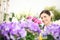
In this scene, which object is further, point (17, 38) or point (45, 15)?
point (45, 15)

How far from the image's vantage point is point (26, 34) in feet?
5.23

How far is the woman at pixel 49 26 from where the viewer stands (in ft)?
5.37

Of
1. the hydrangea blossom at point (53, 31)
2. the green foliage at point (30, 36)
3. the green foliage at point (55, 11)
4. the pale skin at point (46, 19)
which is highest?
the green foliage at point (55, 11)

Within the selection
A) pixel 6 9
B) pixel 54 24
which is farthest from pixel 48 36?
pixel 6 9

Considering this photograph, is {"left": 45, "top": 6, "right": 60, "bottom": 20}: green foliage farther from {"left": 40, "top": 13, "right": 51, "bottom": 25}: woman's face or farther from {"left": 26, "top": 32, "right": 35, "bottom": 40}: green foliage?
{"left": 26, "top": 32, "right": 35, "bottom": 40}: green foliage

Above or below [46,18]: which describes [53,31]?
below

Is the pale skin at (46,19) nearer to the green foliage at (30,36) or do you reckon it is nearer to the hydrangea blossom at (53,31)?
the hydrangea blossom at (53,31)

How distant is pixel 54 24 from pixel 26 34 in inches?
13.4

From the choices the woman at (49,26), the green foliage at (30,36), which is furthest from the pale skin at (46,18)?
the green foliage at (30,36)

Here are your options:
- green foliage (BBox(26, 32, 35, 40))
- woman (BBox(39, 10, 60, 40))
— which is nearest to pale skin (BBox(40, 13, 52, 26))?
woman (BBox(39, 10, 60, 40))

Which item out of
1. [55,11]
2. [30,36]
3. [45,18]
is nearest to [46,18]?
[45,18]

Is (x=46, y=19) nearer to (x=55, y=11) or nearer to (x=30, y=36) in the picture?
(x=55, y=11)

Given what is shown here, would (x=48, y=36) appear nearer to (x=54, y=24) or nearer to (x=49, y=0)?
(x=54, y=24)

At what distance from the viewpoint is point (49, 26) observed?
165 centimetres
